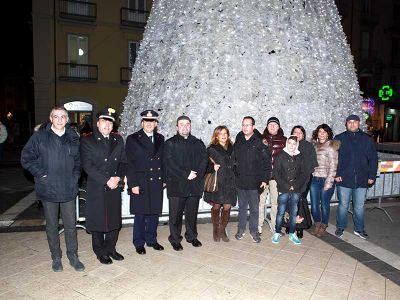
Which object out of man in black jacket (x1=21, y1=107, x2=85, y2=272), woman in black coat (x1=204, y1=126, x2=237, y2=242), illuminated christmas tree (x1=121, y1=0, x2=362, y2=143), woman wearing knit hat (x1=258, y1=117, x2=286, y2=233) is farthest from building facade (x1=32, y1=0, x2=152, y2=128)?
man in black jacket (x1=21, y1=107, x2=85, y2=272)

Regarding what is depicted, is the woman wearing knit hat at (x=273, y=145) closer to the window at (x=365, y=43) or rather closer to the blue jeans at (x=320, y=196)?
the blue jeans at (x=320, y=196)

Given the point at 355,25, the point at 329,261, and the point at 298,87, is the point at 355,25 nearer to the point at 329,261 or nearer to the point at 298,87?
the point at 298,87

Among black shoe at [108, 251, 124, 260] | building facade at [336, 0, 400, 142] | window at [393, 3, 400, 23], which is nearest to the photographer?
black shoe at [108, 251, 124, 260]

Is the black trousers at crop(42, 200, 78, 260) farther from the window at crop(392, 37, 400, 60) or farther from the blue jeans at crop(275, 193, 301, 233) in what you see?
the window at crop(392, 37, 400, 60)

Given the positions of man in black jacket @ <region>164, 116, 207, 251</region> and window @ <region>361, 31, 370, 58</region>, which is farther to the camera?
window @ <region>361, 31, 370, 58</region>

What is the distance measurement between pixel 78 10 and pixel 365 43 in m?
25.4

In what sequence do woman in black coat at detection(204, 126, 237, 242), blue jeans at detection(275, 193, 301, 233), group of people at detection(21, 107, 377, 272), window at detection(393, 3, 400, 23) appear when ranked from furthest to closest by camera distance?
window at detection(393, 3, 400, 23), blue jeans at detection(275, 193, 301, 233), woman in black coat at detection(204, 126, 237, 242), group of people at detection(21, 107, 377, 272)

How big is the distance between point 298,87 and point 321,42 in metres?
1.08

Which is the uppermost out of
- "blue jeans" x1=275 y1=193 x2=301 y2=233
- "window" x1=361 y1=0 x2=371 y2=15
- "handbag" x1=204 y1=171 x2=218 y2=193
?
"window" x1=361 y1=0 x2=371 y2=15

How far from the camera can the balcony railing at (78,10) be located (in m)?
21.0

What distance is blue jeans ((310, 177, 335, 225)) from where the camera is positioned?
5.89 m

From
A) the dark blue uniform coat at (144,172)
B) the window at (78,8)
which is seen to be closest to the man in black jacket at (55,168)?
the dark blue uniform coat at (144,172)

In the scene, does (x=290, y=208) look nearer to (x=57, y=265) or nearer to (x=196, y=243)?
(x=196, y=243)

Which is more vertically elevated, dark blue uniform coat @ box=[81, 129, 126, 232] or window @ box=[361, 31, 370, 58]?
window @ box=[361, 31, 370, 58]
